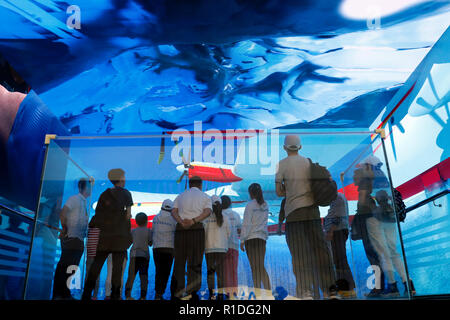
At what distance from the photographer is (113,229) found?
2959 millimetres

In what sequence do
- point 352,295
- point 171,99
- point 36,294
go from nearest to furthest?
point 352,295 → point 36,294 → point 171,99

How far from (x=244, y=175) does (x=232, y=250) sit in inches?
25.8

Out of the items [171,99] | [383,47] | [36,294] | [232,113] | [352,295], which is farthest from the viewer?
[232,113]

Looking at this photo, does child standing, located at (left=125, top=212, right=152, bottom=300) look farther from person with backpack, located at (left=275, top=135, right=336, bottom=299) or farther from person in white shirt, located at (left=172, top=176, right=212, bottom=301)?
person with backpack, located at (left=275, top=135, right=336, bottom=299)

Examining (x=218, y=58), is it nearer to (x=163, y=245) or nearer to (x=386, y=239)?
(x=163, y=245)

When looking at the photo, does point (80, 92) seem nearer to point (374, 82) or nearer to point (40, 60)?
point (40, 60)

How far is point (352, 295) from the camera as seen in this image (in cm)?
278

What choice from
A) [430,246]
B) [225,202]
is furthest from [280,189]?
[430,246]

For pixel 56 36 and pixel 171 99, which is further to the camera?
pixel 171 99

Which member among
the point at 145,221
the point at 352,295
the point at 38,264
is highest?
the point at 145,221

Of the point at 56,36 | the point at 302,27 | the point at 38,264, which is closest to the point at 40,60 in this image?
the point at 56,36

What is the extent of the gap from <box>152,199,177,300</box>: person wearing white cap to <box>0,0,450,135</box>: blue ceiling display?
6.92 feet

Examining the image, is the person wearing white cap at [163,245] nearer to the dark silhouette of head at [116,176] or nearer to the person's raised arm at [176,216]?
the person's raised arm at [176,216]

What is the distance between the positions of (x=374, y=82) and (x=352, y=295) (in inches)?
137
